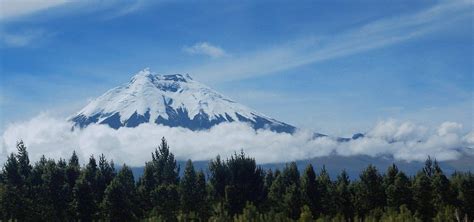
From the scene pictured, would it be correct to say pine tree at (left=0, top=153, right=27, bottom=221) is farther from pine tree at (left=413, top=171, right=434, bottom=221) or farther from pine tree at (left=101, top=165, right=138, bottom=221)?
pine tree at (left=413, top=171, right=434, bottom=221)

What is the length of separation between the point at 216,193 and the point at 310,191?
1061 centimetres

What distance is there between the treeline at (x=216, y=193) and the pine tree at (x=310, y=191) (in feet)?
0.36

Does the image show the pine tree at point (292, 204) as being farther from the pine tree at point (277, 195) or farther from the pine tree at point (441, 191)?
the pine tree at point (441, 191)

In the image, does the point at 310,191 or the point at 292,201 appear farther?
the point at 310,191

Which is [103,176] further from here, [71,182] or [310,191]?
[310,191]

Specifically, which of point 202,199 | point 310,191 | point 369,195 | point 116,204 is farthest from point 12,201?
point 369,195

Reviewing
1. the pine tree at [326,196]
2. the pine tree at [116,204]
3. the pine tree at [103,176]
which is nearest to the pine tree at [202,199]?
the pine tree at [116,204]

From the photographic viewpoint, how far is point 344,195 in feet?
228

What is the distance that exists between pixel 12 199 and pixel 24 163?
8.98 m

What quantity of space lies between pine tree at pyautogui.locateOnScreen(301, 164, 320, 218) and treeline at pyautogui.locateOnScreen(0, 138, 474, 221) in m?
0.11

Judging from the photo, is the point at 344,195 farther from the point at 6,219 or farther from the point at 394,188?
the point at 6,219

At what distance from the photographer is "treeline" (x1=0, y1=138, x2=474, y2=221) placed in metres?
62.6

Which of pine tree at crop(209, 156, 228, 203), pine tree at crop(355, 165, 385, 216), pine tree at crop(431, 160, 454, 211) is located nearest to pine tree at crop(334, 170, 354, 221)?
pine tree at crop(355, 165, 385, 216)

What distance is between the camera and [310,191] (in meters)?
68.2
